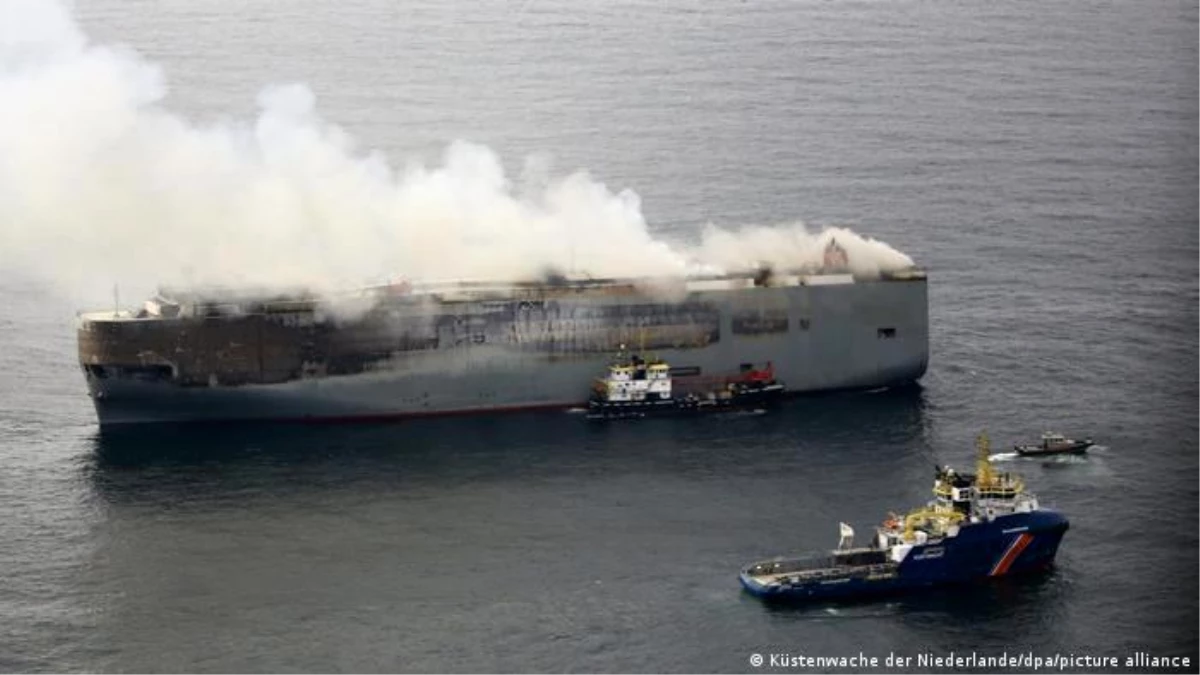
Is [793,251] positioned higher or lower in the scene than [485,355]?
higher

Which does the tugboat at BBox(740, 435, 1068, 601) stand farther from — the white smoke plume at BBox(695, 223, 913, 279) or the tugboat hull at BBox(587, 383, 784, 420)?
the white smoke plume at BBox(695, 223, 913, 279)

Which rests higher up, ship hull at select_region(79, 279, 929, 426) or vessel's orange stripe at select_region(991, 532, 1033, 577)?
ship hull at select_region(79, 279, 929, 426)

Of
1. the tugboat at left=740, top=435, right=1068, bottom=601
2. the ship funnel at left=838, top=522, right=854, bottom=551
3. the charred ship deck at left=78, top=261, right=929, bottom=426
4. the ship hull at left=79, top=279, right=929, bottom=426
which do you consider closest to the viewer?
the tugboat at left=740, top=435, right=1068, bottom=601

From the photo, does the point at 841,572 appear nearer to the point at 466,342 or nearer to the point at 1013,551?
the point at 1013,551

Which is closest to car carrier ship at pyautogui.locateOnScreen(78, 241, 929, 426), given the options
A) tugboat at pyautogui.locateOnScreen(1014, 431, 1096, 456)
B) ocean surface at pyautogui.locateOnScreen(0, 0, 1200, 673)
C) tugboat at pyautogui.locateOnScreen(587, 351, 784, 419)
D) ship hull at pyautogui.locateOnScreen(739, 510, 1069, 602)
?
tugboat at pyautogui.locateOnScreen(587, 351, 784, 419)

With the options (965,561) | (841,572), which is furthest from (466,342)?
(965,561)

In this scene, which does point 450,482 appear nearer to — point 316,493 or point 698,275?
point 316,493
